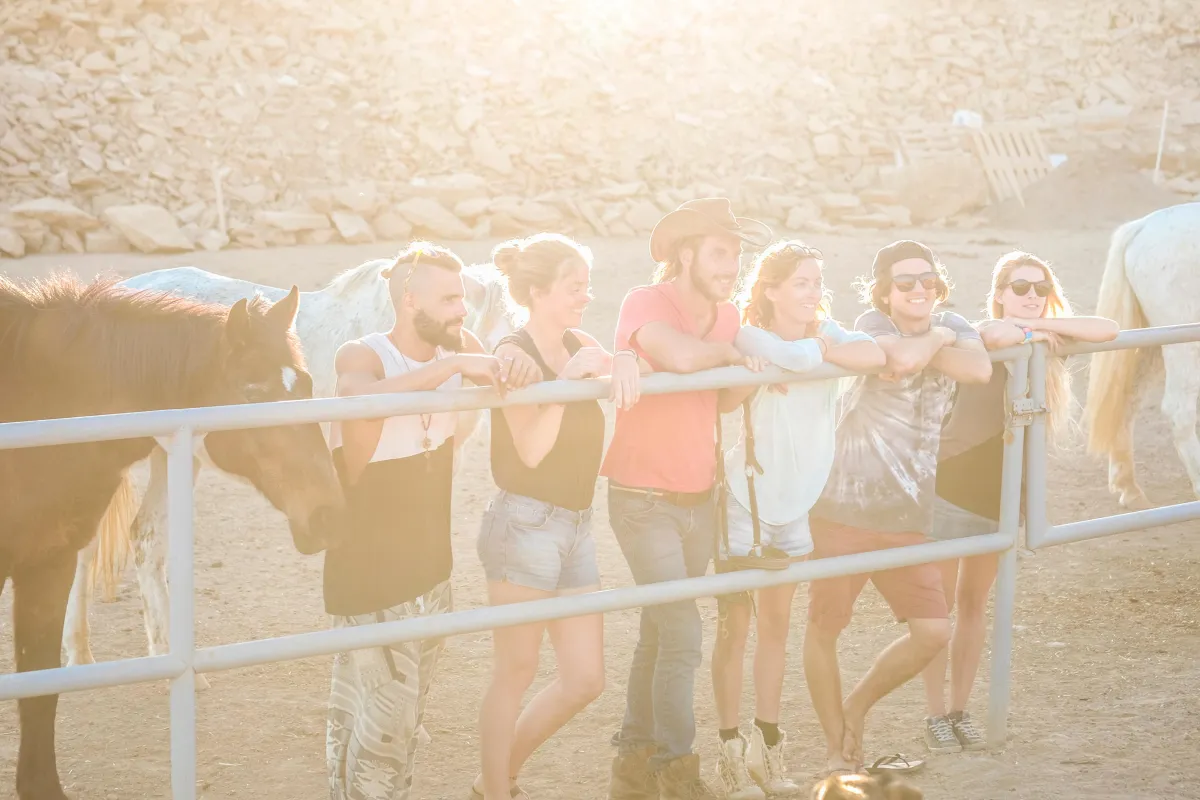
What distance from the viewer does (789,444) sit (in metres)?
3.58

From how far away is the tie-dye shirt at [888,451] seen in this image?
3.69m

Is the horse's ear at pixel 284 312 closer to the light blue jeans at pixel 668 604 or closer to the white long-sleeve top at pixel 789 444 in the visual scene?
the light blue jeans at pixel 668 604

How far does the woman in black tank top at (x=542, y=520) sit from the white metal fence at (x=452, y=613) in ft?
0.64

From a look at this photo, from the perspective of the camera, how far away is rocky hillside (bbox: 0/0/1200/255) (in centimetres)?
1719

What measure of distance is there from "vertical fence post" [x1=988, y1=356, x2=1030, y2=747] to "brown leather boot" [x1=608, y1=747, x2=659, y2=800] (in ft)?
3.73

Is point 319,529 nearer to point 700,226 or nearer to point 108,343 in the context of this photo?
point 108,343

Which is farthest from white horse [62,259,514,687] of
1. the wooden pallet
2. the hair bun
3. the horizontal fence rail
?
the wooden pallet

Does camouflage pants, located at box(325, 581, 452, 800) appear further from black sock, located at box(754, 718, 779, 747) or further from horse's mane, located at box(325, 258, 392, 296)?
horse's mane, located at box(325, 258, 392, 296)

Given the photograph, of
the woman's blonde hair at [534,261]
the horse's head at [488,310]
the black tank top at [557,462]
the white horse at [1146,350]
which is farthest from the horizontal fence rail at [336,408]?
the white horse at [1146,350]

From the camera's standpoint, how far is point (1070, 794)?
3.49 m

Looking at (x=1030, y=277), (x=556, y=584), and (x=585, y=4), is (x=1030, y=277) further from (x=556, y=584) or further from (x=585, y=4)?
(x=585, y=4)

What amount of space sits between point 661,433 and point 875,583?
825 millimetres

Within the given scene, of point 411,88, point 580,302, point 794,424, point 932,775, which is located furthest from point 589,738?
point 411,88

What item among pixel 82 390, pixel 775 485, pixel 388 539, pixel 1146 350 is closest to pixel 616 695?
pixel 775 485
